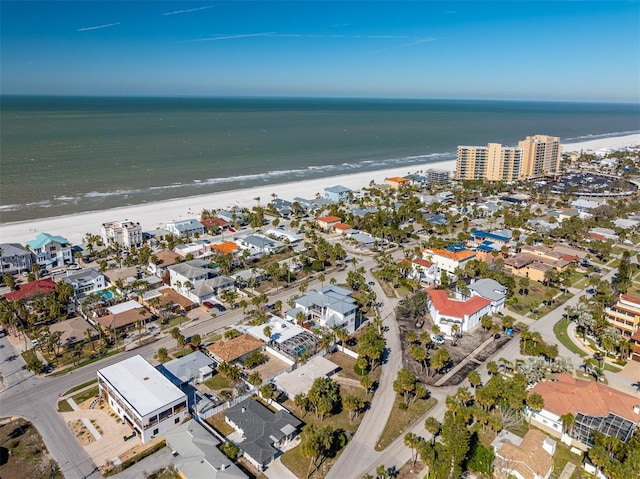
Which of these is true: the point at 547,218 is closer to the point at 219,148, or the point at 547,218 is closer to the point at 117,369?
the point at 117,369

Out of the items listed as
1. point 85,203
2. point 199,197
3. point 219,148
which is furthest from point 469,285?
point 219,148

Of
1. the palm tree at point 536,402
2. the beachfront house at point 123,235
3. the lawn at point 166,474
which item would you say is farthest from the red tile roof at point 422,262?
the beachfront house at point 123,235

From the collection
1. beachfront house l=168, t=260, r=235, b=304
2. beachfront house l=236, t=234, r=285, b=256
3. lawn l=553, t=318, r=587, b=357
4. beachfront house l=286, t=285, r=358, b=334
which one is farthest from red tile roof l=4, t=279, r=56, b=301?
lawn l=553, t=318, r=587, b=357

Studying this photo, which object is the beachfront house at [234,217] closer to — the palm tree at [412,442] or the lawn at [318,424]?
the lawn at [318,424]

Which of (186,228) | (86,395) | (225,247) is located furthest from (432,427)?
(186,228)

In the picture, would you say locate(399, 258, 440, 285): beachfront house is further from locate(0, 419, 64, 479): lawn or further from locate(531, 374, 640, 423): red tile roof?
locate(0, 419, 64, 479): lawn

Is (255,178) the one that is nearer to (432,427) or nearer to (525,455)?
(432,427)
